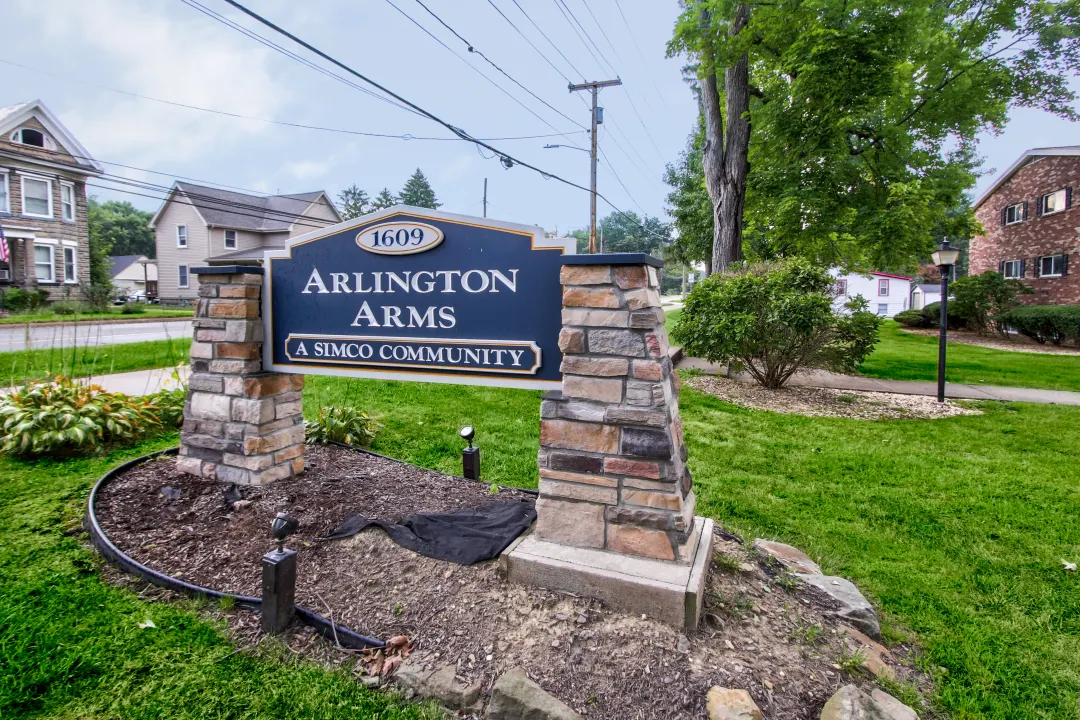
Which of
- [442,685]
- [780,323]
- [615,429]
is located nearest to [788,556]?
[615,429]

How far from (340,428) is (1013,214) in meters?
26.1

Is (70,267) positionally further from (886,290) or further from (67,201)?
(886,290)

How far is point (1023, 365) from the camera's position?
12.1 m

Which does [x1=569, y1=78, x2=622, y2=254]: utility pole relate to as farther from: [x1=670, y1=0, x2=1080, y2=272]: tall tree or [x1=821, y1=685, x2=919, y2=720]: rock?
[x1=821, y1=685, x2=919, y2=720]: rock

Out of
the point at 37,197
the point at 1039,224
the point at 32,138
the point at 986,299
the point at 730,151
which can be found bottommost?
the point at 986,299

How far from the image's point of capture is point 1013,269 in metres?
21.6

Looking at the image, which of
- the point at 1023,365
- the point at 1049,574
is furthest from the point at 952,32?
the point at 1049,574

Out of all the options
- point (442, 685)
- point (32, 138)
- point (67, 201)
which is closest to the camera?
point (442, 685)

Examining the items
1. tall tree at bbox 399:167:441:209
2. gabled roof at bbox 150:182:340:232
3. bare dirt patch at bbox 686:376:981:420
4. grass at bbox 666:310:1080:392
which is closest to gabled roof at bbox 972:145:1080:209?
grass at bbox 666:310:1080:392

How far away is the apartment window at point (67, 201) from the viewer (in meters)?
21.8

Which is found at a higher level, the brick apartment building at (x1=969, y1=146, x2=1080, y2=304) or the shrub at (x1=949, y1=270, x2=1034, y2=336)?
the brick apartment building at (x1=969, y1=146, x2=1080, y2=304)

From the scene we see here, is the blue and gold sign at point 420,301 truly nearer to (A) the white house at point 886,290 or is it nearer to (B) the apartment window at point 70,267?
(B) the apartment window at point 70,267

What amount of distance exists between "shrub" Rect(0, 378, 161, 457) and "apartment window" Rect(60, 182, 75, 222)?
21.9 meters

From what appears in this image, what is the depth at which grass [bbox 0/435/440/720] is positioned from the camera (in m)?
1.99
